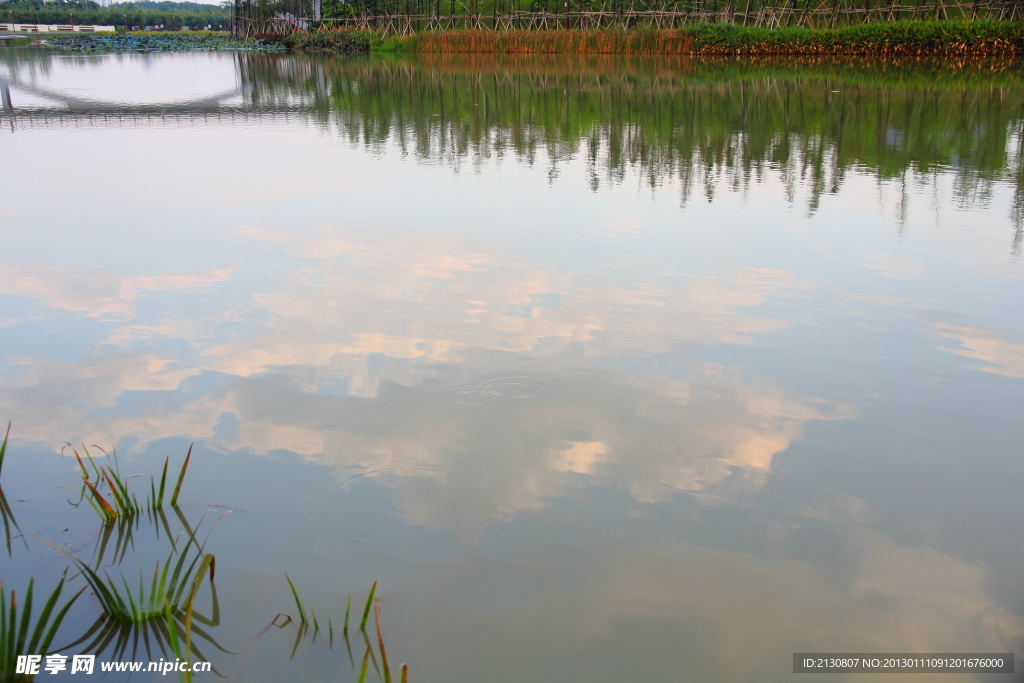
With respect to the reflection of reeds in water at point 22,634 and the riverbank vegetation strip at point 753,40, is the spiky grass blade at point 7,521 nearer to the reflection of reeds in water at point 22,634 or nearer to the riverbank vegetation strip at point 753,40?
the reflection of reeds in water at point 22,634

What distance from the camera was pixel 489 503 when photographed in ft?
7.06

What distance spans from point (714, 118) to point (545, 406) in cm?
789

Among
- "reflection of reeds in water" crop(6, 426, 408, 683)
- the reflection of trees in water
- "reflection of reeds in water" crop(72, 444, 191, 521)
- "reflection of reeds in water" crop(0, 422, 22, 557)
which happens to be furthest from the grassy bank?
"reflection of reeds in water" crop(0, 422, 22, 557)

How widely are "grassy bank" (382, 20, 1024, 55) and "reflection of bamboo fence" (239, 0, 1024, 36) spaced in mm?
871

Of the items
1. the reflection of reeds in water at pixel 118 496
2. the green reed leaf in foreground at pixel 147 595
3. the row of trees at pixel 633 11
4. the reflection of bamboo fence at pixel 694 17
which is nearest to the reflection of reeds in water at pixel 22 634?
the green reed leaf in foreground at pixel 147 595

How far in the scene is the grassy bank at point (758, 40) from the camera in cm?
1736

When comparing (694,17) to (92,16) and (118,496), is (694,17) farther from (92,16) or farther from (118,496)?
(92,16)

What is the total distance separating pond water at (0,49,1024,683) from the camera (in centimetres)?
178

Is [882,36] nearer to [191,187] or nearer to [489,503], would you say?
[191,187]

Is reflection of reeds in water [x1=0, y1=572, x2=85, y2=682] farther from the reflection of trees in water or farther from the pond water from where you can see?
the reflection of trees in water

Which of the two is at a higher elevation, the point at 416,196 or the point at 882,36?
the point at 882,36

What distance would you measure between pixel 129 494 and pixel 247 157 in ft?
20.4

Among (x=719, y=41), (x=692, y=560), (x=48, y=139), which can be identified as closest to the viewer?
(x=692, y=560)

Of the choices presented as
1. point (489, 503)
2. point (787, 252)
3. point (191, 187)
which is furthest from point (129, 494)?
point (191, 187)
